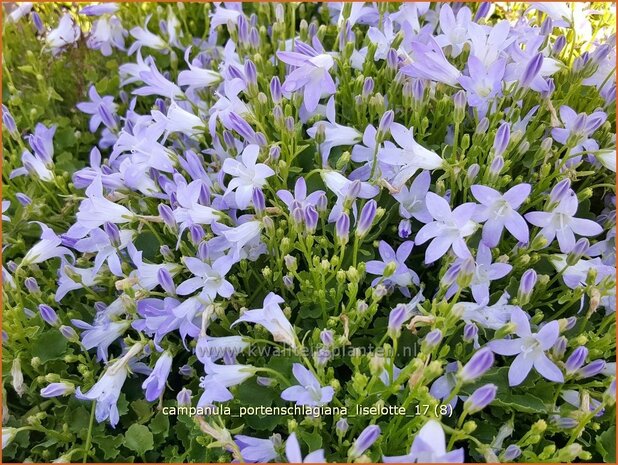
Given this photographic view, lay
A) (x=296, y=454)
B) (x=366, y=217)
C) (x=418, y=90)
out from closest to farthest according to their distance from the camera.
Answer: (x=296, y=454), (x=366, y=217), (x=418, y=90)

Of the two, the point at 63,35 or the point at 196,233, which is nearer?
the point at 196,233

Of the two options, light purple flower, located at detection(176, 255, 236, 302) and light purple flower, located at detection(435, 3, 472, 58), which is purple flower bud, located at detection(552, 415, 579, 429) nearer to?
light purple flower, located at detection(176, 255, 236, 302)

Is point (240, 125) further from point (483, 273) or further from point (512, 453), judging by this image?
point (512, 453)

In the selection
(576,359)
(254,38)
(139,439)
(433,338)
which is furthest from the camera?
(254,38)

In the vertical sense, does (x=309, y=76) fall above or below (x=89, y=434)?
above

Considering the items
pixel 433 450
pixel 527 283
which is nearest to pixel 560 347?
pixel 527 283

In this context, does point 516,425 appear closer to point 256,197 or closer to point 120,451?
point 256,197

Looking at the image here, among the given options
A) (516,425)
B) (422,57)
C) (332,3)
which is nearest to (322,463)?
(516,425)
